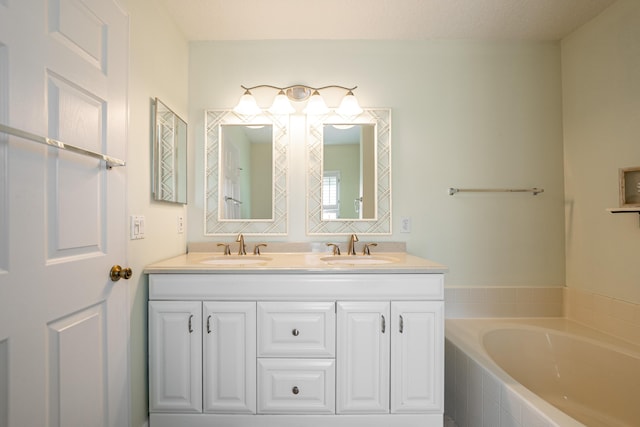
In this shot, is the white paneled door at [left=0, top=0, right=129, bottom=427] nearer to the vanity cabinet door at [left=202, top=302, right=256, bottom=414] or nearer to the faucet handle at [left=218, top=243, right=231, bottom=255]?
the vanity cabinet door at [left=202, top=302, right=256, bottom=414]

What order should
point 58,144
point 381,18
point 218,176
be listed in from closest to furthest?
point 58,144, point 381,18, point 218,176

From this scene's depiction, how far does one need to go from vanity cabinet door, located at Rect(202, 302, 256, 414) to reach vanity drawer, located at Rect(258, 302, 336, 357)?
63mm

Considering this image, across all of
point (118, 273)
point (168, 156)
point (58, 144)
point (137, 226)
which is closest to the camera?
point (58, 144)

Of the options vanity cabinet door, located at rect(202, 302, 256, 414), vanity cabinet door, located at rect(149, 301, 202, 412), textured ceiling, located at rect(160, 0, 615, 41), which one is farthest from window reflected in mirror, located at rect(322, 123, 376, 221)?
vanity cabinet door, located at rect(149, 301, 202, 412)

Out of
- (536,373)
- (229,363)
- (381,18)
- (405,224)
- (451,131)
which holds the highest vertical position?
(381,18)

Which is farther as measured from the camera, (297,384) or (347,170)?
(347,170)

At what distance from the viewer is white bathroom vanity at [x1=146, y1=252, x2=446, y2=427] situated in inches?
57.2

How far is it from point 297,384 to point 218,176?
1340mm

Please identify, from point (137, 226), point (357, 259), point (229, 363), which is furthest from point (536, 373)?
point (137, 226)

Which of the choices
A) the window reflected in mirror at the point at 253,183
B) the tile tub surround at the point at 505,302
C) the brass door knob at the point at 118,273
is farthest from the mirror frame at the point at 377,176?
the brass door knob at the point at 118,273

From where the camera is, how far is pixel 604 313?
68.7 inches

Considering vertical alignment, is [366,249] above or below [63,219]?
below

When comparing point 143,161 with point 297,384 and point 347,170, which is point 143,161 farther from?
point 297,384

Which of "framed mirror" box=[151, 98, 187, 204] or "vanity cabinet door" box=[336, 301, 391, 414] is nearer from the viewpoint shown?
"vanity cabinet door" box=[336, 301, 391, 414]
